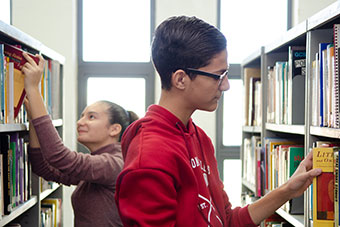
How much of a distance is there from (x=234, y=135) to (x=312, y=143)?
2.32m

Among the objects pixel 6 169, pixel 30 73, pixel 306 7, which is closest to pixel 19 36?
pixel 30 73

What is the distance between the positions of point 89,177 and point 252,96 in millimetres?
1346

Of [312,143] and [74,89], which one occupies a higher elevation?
[74,89]

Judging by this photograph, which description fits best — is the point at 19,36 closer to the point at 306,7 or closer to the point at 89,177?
the point at 89,177

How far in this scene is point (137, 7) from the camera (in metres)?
3.97

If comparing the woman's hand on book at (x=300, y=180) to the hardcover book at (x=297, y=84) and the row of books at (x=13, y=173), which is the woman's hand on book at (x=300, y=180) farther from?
the row of books at (x=13, y=173)

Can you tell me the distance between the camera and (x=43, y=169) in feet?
6.45

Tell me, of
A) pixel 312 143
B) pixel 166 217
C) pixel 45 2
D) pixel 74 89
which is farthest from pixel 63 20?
pixel 166 217

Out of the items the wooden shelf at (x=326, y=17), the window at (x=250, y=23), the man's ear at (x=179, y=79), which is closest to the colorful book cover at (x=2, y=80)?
the man's ear at (x=179, y=79)

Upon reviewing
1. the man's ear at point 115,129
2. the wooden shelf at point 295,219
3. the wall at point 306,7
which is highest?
the wall at point 306,7

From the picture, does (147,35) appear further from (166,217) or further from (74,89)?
(166,217)

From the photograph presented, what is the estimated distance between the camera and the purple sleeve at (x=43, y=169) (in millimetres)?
1931

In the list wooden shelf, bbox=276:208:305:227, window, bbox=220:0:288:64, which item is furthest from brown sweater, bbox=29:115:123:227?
window, bbox=220:0:288:64

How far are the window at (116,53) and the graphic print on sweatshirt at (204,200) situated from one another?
2.81m
